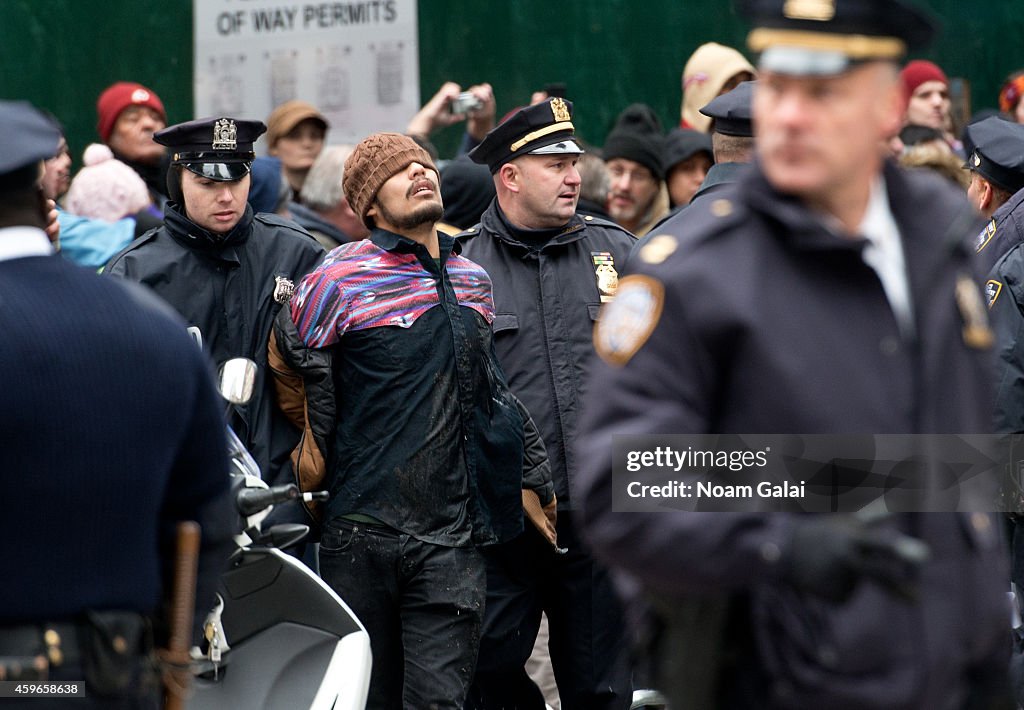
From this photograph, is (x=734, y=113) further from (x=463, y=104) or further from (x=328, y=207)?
(x=463, y=104)

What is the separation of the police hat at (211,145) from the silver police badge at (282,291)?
0.45 metres

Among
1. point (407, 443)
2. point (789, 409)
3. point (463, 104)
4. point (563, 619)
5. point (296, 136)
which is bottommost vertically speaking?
point (563, 619)

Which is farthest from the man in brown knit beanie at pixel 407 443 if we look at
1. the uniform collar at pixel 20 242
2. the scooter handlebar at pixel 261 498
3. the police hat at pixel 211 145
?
the uniform collar at pixel 20 242

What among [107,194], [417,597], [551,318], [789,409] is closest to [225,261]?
[551,318]

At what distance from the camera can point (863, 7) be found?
2.96 m

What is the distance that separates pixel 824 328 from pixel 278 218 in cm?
434

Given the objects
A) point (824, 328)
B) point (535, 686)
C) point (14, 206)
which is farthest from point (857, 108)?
point (535, 686)

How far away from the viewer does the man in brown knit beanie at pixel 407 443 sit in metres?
6.03

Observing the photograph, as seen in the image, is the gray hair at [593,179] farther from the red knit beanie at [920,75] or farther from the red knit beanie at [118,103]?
the red knit beanie at [920,75]

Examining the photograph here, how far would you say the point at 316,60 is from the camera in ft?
32.3

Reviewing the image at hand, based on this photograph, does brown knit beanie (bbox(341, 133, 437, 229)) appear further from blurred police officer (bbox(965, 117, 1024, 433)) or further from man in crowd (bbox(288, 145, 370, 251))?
blurred police officer (bbox(965, 117, 1024, 433))

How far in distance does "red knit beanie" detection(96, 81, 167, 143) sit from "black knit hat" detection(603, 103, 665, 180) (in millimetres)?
2407

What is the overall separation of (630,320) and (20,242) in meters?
1.25

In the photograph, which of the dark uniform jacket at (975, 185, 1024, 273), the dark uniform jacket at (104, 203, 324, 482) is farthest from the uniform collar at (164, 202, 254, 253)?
the dark uniform jacket at (975, 185, 1024, 273)
